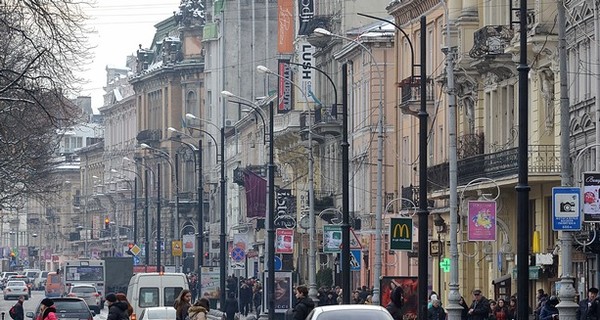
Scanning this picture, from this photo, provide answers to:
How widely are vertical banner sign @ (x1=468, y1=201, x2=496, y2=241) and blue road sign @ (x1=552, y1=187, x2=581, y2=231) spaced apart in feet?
37.5

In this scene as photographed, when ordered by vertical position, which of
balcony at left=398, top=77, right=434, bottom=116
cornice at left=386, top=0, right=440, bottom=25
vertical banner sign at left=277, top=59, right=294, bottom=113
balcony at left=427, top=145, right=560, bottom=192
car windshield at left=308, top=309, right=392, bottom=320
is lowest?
car windshield at left=308, top=309, right=392, bottom=320

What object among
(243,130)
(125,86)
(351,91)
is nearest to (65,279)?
(351,91)

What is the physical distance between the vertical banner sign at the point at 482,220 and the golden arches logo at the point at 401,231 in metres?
3.03

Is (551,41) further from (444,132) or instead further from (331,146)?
(331,146)

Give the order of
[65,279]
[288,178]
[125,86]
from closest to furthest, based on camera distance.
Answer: [65,279], [288,178], [125,86]

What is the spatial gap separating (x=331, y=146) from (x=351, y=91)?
5599 mm

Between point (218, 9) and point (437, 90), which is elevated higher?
point (218, 9)

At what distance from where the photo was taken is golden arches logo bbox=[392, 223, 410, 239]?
4294 cm

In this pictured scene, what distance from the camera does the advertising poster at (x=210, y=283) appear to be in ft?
239

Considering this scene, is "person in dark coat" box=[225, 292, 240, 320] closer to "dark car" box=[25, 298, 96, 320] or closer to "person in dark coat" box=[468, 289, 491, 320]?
"dark car" box=[25, 298, 96, 320]

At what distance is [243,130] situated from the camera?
116375mm

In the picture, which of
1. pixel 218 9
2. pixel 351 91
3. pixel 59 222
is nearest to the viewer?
pixel 351 91

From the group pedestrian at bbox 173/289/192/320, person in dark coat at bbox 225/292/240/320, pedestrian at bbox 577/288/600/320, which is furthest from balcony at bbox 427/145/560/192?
pedestrian at bbox 173/289/192/320

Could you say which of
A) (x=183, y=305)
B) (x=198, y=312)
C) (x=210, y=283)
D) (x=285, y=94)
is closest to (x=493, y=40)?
(x=183, y=305)
